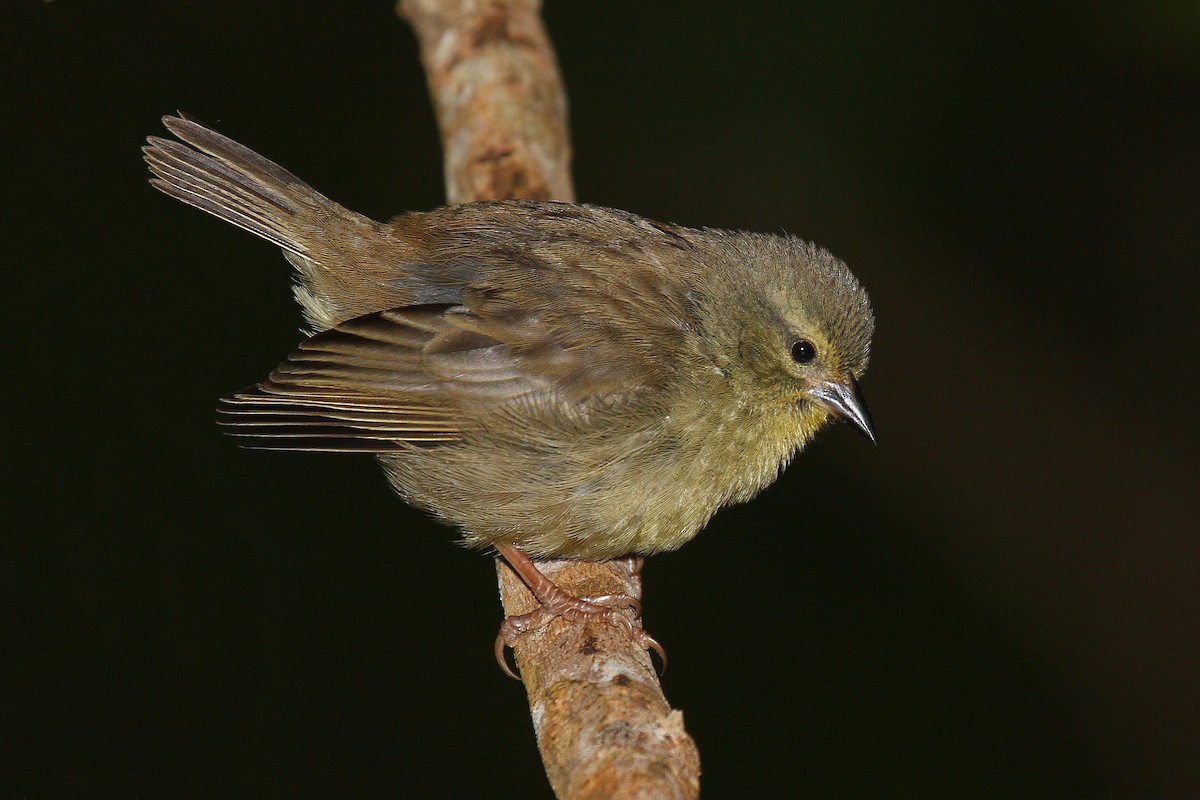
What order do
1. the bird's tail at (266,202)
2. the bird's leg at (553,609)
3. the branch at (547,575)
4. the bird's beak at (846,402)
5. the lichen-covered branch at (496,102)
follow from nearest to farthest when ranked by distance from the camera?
1. the branch at (547,575)
2. the bird's leg at (553,609)
3. the bird's beak at (846,402)
4. the bird's tail at (266,202)
5. the lichen-covered branch at (496,102)

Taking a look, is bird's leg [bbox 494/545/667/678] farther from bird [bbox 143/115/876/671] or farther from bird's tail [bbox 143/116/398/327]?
bird's tail [bbox 143/116/398/327]

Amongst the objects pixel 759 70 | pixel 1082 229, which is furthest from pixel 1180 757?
pixel 759 70

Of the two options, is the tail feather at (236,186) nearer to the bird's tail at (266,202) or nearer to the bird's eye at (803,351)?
the bird's tail at (266,202)

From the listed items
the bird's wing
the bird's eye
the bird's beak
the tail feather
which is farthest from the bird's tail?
the bird's beak

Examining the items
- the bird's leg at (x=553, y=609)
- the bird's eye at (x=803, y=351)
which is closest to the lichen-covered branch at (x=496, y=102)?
the bird's eye at (x=803, y=351)

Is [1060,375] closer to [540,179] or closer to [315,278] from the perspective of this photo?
[540,179]

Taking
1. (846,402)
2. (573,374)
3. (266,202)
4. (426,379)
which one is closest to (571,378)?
(573,374)
